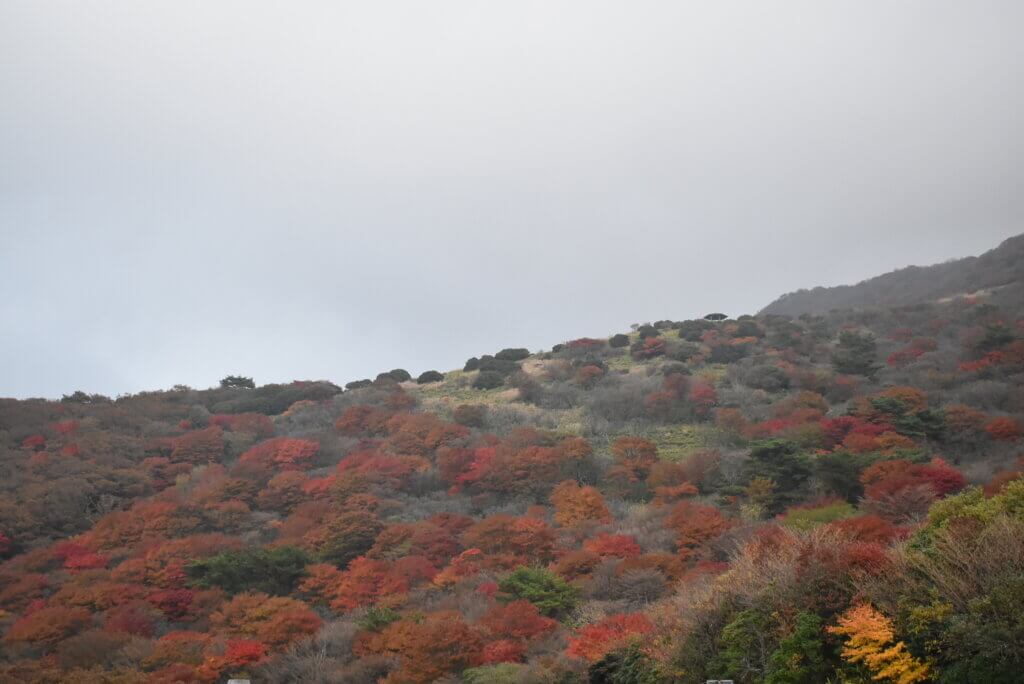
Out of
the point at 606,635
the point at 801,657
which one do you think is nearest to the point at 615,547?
the point at 606,635

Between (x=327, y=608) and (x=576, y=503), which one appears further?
(x=576, y=503)

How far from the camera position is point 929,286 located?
3056 inches

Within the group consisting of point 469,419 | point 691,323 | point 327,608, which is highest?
point 691,323

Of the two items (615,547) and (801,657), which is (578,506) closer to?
(615,547)

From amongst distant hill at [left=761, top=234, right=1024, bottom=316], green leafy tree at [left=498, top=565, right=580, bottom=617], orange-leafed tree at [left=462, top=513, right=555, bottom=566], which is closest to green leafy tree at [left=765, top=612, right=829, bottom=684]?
green leafy tree at [left=498, top=565, right=580, bottom=617]

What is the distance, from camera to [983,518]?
1062cm

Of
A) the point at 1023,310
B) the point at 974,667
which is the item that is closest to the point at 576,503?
the point at 974,667

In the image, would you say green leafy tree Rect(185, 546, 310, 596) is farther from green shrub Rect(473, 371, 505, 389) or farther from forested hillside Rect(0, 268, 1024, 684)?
green shrub Rect(473, 371, 505, 389)

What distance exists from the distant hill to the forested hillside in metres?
18.5

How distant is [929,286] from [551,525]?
68183mm

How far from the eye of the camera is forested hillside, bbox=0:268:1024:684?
1075 centimetres

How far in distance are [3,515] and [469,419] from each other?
21253mm

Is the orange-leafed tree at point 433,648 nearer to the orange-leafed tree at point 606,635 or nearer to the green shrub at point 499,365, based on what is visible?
the orange-leafed tree at point 606,635

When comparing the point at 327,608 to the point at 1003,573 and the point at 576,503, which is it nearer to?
the point at 576,503
